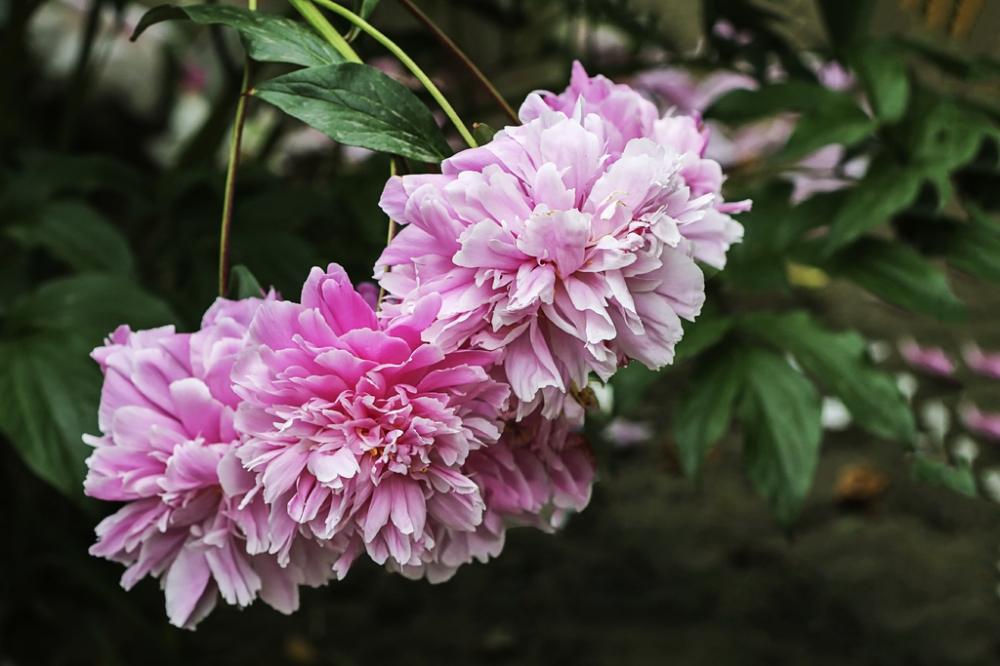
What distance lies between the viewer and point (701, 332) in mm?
672

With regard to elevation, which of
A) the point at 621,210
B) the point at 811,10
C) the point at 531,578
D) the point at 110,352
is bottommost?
the point at 531,578

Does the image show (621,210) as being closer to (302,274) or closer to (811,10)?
(302,274)

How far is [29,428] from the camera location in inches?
22.3

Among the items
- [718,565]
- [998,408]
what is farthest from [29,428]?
[998,408]

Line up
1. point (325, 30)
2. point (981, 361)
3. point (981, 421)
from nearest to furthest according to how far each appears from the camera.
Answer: point (325, 30), point (981, 421), point (981, 361)

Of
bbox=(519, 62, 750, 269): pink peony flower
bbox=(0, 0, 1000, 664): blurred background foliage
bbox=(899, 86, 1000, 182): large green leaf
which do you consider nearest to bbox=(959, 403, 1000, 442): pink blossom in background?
bbox=(0, 0, 1000, 664): blurred background foliage

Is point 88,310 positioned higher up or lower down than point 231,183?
Answer: lower down

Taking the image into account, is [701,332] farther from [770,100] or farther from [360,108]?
[360,108]

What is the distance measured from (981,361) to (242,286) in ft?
4.94

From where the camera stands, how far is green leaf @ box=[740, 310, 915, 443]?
636 millimetres

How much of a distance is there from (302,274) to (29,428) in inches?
9.4

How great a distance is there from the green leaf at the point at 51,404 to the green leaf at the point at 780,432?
47cm

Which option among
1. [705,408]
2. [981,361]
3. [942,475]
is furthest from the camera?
[981,361]

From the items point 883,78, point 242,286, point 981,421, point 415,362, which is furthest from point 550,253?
point 981,421
